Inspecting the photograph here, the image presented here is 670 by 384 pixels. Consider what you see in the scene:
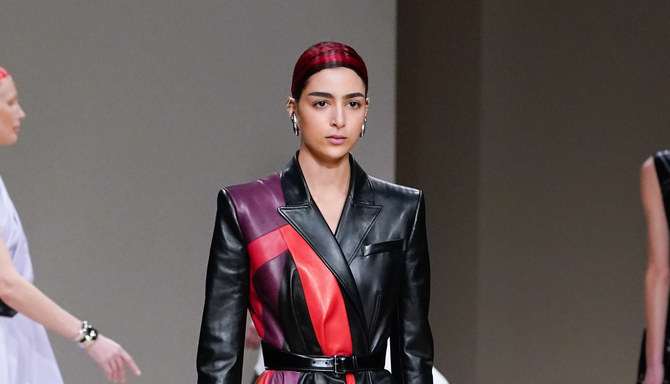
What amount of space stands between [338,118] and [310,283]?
443mm

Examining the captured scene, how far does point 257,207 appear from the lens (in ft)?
10.4

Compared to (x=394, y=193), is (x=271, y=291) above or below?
below

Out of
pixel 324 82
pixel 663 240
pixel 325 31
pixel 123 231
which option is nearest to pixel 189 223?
pixel 123 231

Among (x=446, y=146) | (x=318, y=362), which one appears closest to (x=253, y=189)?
(x=318, y=362)

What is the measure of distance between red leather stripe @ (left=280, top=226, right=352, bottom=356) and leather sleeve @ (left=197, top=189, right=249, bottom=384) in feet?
0.52

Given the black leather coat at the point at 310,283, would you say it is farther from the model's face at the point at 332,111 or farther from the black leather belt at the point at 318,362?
the model's face at the point at 332,111

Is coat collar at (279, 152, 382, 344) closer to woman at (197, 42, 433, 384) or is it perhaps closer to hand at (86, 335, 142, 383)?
woman at (197, 42, 433, 384)

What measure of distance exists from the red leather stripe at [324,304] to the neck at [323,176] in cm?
20

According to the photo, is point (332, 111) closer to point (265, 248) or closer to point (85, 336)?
point (265, 248)

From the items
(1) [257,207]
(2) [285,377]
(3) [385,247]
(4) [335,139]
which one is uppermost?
(4) [335,139]

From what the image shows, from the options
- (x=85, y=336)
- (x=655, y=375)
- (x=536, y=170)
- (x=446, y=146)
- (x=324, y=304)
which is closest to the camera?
(x=655, y=375)

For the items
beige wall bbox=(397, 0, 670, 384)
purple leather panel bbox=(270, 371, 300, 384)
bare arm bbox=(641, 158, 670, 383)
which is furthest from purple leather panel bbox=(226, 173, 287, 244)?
beige wall bbox=(397, 0, 670, 384)

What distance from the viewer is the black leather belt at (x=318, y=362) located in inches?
122

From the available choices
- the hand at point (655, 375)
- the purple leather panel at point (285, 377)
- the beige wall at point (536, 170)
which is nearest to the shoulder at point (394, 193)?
the purple leather panel at point (285, 377)
